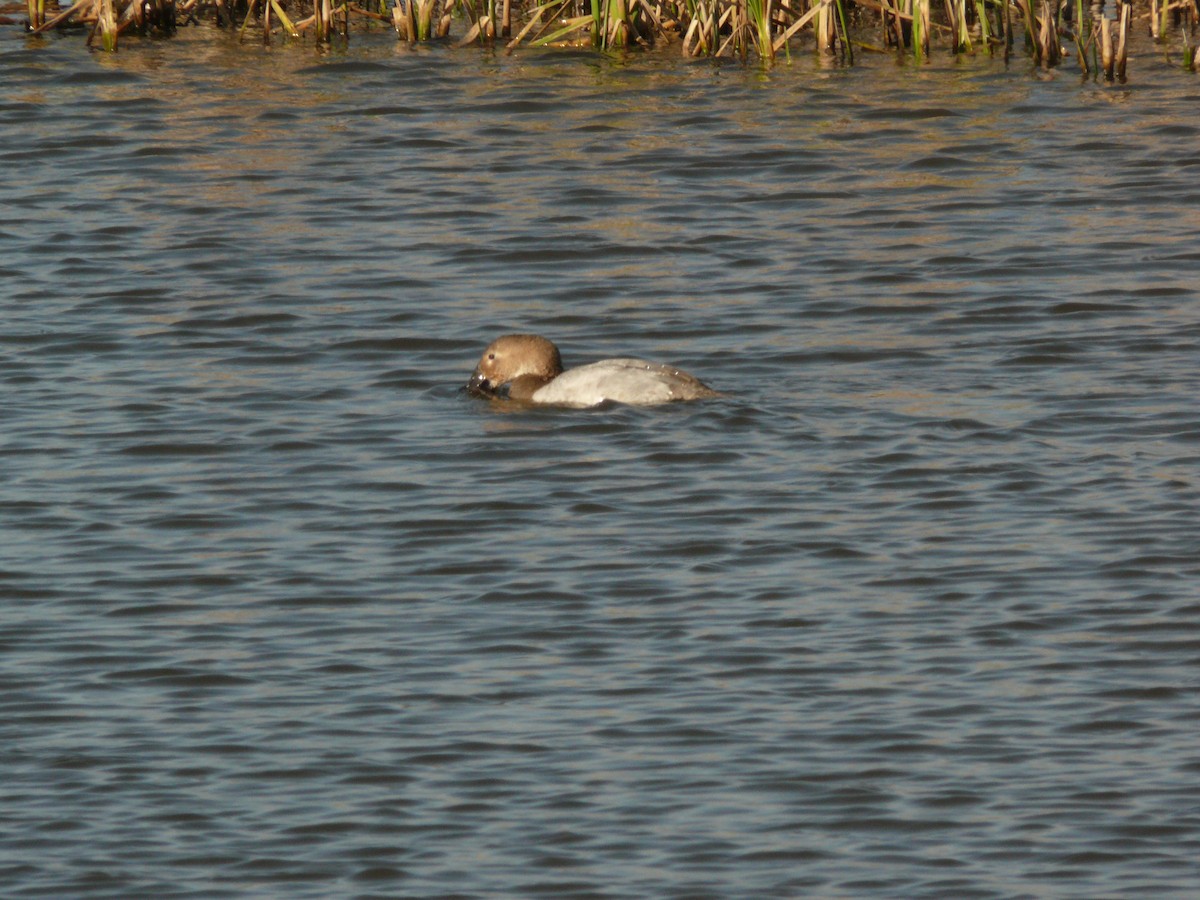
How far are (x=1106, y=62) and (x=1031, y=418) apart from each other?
298 inches

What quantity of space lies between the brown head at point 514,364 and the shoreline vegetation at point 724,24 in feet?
21.8

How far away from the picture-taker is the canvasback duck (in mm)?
10984

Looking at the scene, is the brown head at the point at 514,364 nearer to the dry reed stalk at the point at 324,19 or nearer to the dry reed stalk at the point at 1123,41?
the dry reed stalk at the point at 1123,41

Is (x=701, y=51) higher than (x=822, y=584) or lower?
higher

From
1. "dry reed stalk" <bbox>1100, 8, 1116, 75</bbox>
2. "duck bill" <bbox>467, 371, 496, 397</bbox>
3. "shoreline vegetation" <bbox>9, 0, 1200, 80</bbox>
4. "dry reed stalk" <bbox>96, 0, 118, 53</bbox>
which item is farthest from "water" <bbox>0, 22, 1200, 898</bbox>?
"dry reed stalk" <bbox>96, 0, 118, 53</bbox>

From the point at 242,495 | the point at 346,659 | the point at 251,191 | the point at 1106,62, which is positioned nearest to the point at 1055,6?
the point at 1106,62

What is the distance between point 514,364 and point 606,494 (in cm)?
180

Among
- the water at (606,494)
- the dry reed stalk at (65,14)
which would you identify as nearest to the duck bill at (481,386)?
the water at (606,494)

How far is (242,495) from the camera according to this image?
991 centimetres

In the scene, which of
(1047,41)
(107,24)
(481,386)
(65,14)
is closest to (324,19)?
A: (107,24)

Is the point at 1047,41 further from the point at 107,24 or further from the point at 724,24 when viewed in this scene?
the point at 107,24

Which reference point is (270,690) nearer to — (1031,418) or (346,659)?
(346,659)

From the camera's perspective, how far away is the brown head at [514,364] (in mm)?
11438

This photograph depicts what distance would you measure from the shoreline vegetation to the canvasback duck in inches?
263
